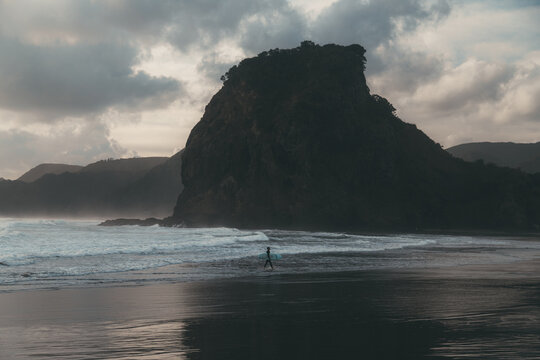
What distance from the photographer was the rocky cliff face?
100250 mm

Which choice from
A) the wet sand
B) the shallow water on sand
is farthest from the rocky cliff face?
the wet sand

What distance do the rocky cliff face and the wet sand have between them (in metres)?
78.3

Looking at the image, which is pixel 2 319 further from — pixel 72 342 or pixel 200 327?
pixel 200 327

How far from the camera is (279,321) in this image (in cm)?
1169

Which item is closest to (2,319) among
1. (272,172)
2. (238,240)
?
(238,240)

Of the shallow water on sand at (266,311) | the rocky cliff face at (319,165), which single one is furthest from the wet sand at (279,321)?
the rocky cliff face at (319,165)

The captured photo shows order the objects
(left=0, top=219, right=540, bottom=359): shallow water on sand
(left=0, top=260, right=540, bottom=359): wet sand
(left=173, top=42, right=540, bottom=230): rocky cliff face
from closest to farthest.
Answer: (left=0, top=260, right=540, bottom=359): wet sand, (left=0, top=219, right=540, bottom=359): shallow water on sand, (left=173, top=42, right=540, bottom=230): rocky cliff face

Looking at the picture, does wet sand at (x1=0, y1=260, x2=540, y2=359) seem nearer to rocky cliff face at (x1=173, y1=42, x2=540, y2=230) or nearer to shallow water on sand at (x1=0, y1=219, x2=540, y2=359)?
shallow water on sand at (x1=0, y1=219, x2=540, y2=359)

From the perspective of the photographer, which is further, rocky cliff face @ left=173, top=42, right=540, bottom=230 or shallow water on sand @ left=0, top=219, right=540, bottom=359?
rocky cliff face @ left=173, top=42, right=540, bottom=230

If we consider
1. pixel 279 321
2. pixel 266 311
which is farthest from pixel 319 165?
pixel 279 321

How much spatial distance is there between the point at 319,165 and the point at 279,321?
92852 millimetres

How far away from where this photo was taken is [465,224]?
4016 inches

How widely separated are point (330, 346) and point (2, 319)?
287 inches

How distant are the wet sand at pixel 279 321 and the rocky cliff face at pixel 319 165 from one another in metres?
78.3
